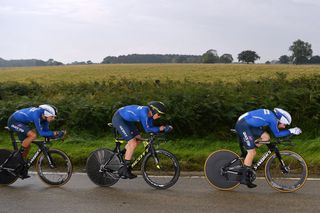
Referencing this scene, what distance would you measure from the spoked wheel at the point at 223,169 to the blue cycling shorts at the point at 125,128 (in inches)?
55.4

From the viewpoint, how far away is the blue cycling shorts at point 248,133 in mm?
6898

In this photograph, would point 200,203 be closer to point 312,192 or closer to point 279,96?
point 312,192

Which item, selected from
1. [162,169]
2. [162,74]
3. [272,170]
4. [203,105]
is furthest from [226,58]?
[272,170]

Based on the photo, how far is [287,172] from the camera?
683 cm

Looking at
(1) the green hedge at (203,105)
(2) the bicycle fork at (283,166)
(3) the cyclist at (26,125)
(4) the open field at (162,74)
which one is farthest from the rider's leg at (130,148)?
(4) the open field at (162,74)

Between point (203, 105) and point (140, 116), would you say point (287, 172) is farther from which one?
point (203, 105)

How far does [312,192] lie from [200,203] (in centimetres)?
186

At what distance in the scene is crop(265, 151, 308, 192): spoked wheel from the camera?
6.85 meters

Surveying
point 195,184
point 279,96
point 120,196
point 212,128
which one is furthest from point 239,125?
point 279,96

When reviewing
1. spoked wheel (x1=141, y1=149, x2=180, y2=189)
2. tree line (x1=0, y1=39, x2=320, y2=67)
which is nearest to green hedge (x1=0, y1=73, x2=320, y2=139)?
spoked wheel (x1=141, y1=149, x2=180, y2=189)

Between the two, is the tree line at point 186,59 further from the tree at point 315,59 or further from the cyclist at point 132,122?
the cyclist at point 132,122

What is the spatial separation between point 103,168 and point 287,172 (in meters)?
3.10

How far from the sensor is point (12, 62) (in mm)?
86938

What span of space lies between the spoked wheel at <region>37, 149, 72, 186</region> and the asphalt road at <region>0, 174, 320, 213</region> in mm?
157
